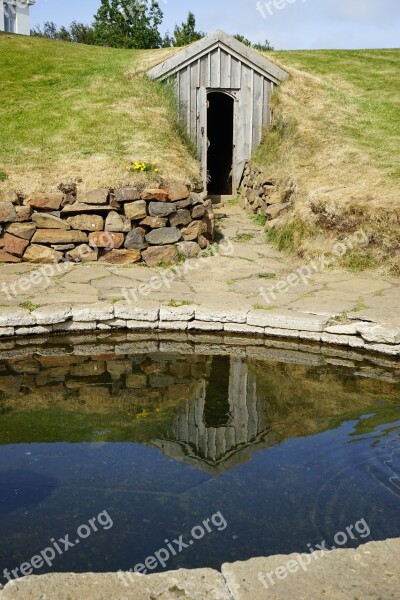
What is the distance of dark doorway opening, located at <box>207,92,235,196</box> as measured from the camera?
17047mm

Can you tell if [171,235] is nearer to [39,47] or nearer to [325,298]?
[325,298]

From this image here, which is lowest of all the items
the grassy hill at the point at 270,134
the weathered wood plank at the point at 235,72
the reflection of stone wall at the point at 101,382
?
the reflection of stone wall at the point at 101,382

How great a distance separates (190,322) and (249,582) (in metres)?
4.25

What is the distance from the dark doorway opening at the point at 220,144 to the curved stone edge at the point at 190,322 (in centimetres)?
1063

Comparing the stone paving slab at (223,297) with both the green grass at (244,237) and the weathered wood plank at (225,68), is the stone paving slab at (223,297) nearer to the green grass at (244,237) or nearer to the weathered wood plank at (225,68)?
the green grass at (244,237)

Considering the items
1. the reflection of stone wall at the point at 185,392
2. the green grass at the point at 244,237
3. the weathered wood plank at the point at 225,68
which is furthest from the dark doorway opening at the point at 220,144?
the reflection of stone wall at the point at 185,392

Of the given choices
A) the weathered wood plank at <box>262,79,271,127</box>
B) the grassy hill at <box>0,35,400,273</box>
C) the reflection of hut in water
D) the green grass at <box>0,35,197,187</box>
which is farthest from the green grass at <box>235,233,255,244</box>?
the reflection of hut in water

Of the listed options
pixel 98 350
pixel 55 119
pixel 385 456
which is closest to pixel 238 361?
pixel 98 350

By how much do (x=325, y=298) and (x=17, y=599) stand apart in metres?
5.46

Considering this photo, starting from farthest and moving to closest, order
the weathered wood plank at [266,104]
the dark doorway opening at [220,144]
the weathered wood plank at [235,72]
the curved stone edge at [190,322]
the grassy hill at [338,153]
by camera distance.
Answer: the dark doorway opening at [220,144] → the weathered wood plank at [266,104] → the weathered wood plank at [235,72] → the grassy hill at [338,153] → the curved stone edge at [190,322]

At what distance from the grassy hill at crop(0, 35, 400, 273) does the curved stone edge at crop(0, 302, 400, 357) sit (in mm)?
2759

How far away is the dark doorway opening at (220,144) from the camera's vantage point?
17.0 m

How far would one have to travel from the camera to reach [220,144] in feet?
57.8

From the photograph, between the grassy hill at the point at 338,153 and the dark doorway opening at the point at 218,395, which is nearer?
the dark doorway opening at the point at 218,395
